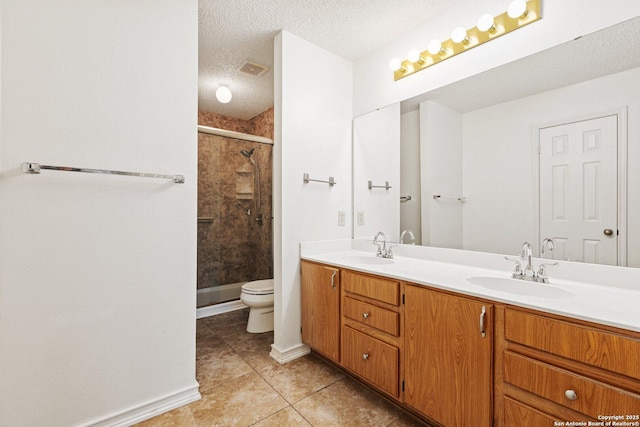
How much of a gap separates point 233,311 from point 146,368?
1.67 meters

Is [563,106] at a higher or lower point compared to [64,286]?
higher

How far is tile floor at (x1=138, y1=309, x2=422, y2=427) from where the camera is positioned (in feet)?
4.79

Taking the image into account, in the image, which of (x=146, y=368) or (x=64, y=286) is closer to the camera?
(x=64, y=286)

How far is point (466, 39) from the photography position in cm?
170

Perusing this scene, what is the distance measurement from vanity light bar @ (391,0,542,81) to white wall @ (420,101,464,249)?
28 cm

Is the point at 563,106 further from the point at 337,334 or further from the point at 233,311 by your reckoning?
the point at 233,311

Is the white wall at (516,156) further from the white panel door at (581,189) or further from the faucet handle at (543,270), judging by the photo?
the faucet handle at (543,270)

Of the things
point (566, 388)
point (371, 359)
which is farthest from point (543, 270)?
point (371, 359)

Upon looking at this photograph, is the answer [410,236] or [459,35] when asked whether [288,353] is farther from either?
[459,35]

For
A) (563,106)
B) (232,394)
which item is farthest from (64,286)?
(563,106)

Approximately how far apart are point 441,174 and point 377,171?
1.82ft

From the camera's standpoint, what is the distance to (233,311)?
3145 millimetres

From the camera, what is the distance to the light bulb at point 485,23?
1.55 metres

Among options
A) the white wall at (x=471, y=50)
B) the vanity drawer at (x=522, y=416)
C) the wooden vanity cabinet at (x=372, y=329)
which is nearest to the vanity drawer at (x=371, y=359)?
the wooden vanity cabinet at (x=372, y=329)
